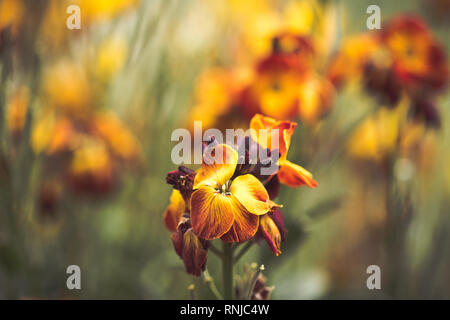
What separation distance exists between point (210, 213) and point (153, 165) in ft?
2.90

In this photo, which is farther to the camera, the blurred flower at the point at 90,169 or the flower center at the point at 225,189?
the blurred flower at the point at 90,169

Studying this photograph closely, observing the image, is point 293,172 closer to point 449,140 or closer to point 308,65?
point 308,65

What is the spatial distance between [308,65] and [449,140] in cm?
91

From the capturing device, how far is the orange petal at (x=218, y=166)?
1.71ft

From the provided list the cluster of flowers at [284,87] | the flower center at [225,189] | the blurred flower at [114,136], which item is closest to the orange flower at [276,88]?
the cluster of flowers at [284,87]

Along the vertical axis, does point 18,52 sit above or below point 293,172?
above

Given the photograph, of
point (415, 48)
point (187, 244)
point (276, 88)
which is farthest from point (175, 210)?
point (415, 48)

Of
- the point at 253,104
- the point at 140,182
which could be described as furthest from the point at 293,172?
the point at 140,182

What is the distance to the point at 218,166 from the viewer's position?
20.9 inches

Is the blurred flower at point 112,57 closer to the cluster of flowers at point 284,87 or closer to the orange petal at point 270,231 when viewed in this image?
the cluster of flowers at point 284,87

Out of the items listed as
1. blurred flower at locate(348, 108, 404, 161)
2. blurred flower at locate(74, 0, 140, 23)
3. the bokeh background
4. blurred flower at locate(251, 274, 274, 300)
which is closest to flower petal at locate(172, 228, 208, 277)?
blurred flower at locate(251, 274, 274, 300)

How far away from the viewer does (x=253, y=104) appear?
3.30ft

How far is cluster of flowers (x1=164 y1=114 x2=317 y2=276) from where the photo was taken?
498 mm

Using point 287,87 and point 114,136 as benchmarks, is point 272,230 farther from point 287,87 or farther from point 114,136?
point 114,136
